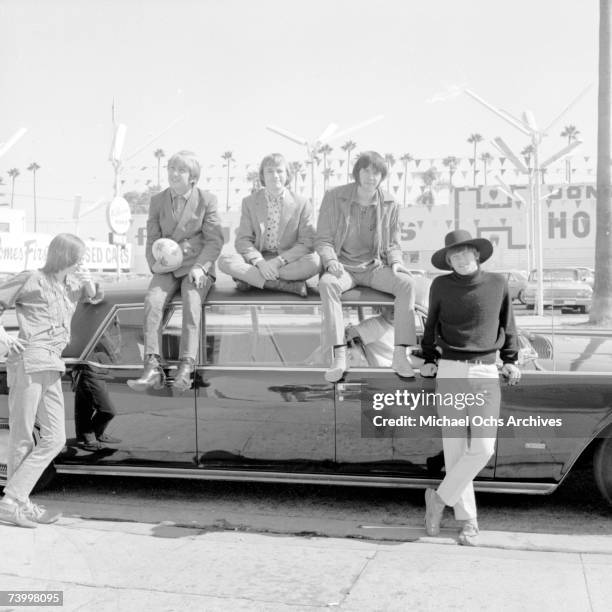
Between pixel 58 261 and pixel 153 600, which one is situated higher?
pixel 58 261

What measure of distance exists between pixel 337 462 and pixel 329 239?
1.42 metres

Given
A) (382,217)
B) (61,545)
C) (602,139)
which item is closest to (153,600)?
(61,545)

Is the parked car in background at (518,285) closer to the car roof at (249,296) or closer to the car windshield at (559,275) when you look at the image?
the car windshield at (559,275)

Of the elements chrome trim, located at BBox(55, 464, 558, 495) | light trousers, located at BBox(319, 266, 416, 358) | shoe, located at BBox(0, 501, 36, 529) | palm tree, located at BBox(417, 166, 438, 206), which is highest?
palm tree, located at BBox(417, 166, 438, 206)

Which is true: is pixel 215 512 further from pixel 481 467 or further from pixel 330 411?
pixel 481 467

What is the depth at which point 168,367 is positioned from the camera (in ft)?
15.6

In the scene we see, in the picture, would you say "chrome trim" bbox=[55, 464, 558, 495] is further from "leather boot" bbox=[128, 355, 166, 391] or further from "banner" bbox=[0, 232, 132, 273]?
"banner" bbox=[0, 232, 132, 273]

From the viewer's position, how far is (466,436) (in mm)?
4219

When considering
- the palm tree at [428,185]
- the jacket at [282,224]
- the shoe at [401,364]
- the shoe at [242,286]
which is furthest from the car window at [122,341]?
the palm tree at [428,185]

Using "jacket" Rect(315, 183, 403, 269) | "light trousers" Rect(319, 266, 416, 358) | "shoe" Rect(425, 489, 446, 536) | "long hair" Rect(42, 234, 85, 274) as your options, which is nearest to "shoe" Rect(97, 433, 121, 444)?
"long hair" Rect(42, 234, 85, 274)

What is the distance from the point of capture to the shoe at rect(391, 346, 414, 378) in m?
4.44

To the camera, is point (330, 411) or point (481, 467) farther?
point (330, 411)

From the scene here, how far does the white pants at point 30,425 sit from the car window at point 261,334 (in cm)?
95

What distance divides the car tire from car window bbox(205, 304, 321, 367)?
5.60 feet
